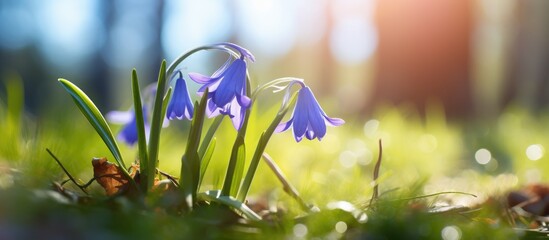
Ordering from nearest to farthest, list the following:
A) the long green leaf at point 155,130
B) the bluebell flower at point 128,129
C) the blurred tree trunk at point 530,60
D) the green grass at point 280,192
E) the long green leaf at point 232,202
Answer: the green grass at point 280,192 < the long green leaf at point 232,202 < the long green leaf at point 155,130 < the bluebell flower at point 128,129 < the blurred tree trunk at point 530,60

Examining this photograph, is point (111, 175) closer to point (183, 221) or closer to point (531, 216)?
point (183, 221)

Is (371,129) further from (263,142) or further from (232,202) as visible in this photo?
(232,202)

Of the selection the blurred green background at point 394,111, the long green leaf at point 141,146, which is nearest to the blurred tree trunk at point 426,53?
the blurred green background at point 394,111

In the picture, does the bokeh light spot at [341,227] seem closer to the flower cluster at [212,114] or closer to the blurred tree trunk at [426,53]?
the flower cluster at [212,114]

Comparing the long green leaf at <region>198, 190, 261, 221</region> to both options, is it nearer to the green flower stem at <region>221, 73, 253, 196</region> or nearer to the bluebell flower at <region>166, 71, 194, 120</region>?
the green flower stem at <region>221, 73, 253, 196</region>

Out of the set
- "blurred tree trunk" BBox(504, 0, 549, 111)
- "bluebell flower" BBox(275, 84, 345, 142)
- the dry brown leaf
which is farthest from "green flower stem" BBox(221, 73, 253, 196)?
"blurred tree trunk" BBox(504, 0, 549, 111)
